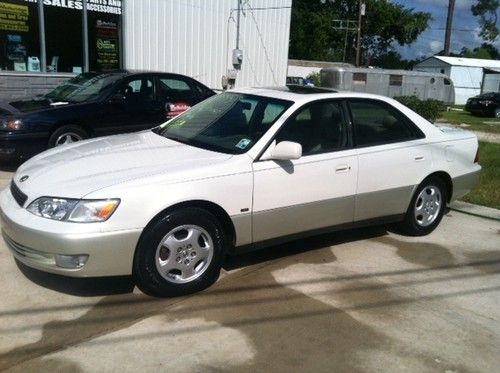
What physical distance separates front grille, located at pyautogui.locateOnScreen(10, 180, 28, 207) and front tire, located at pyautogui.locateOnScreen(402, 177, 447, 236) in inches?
140

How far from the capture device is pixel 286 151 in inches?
165

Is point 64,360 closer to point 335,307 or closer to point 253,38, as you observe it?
point 335,307

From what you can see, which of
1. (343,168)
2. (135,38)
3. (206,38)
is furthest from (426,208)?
(206,38)

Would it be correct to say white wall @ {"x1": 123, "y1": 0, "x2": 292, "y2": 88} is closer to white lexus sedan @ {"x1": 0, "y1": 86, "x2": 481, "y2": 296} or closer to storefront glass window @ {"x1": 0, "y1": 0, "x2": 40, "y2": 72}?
storefront glass window @ {"x1": 0, "y1": 0, "x2": 40, "y2": 72}

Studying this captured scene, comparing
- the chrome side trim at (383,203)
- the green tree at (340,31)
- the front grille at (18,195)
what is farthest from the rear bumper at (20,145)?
the green tree at (340,31)

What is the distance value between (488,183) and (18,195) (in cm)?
700

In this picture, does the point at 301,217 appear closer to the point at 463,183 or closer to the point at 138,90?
the point at 463,183

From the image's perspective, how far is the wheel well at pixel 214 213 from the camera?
12.5 feet

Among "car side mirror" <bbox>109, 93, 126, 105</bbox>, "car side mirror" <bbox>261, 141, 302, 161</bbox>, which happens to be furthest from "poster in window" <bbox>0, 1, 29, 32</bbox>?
"car side mirror" <bbox>261, 141, 302, 161</bbox>

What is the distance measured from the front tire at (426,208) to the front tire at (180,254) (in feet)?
7.43

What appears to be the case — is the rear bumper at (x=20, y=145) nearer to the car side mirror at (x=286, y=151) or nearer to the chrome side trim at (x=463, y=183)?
the car side mirror at (x=286, y=151)

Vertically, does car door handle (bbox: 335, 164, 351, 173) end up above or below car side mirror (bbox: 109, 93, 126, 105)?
below

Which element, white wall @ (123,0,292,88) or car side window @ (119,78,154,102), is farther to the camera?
white wall @ (123,0,292,88)

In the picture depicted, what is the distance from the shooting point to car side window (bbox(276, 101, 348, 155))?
4566 millimetres
